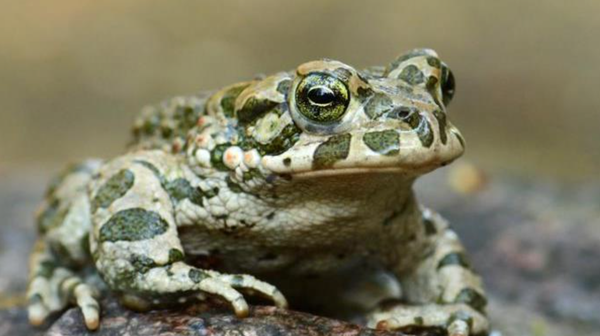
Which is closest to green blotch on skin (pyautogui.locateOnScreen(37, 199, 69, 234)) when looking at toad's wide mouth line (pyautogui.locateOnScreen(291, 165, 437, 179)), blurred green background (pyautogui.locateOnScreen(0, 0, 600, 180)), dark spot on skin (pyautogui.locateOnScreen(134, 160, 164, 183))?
dark spot on skin (pyautogui.locateOnScreen(134, 160, 164, 183))

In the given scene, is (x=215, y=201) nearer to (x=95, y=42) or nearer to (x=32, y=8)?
(x=95, y=42)

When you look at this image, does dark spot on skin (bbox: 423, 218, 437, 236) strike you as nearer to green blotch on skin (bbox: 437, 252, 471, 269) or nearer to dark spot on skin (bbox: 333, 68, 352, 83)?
green blotch on skin (bbox: 437, 252, 471, 269)

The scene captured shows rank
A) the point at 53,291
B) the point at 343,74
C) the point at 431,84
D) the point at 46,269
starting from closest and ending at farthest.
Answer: the point at 343,74 → the point at 431,84 → the point at 53,291 → the point at 46,269

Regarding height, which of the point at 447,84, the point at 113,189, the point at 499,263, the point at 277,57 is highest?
the point at 277,57

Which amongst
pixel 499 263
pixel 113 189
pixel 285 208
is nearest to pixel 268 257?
pixel 285 208

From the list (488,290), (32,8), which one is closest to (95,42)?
(32,8)

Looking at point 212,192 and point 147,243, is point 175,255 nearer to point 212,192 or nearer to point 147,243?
point 147,243

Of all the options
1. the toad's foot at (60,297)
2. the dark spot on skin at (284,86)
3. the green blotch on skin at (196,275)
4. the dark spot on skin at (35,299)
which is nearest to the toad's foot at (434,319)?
the green blotch on skin at (196,275)
